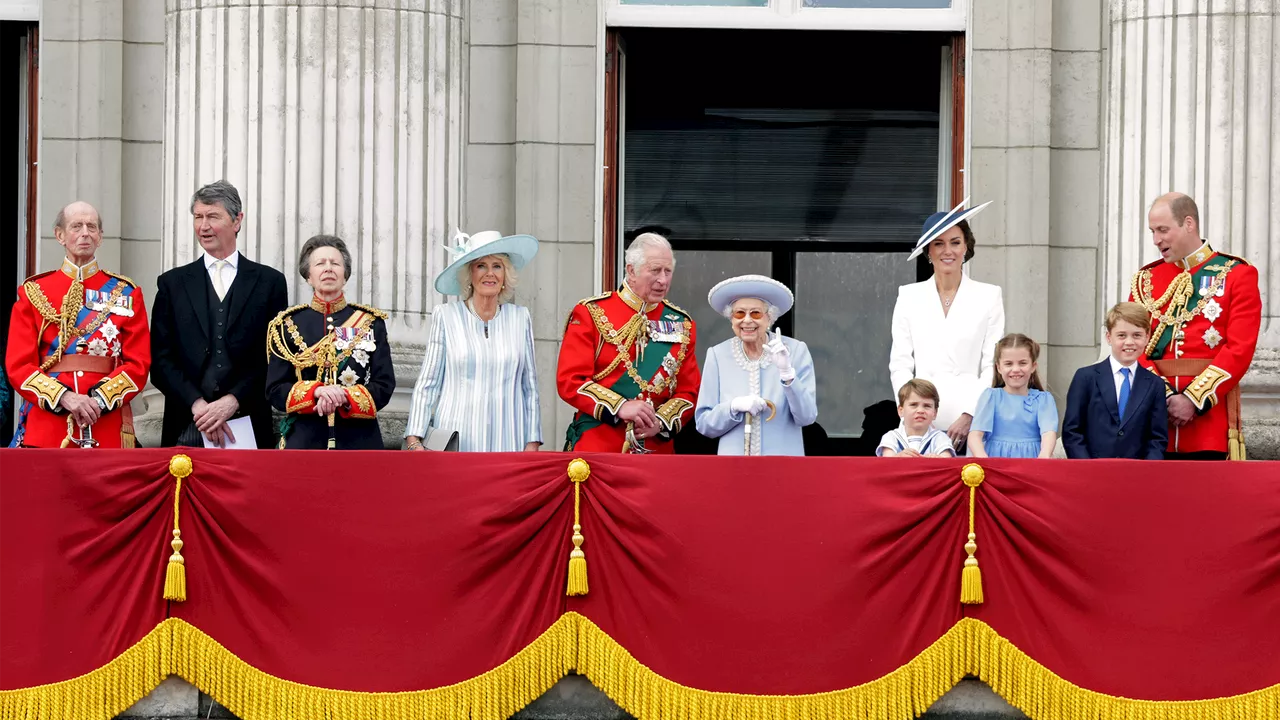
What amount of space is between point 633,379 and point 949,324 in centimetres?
154

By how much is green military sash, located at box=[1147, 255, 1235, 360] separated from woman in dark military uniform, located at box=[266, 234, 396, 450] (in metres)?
3.53

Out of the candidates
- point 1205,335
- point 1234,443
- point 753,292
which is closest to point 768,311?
point 753,292

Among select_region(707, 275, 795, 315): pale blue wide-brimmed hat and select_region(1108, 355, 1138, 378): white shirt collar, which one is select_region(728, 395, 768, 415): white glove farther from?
select_region(1108, 355, 1138, 378): white shirt collar

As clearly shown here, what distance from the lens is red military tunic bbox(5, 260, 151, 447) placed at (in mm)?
9344

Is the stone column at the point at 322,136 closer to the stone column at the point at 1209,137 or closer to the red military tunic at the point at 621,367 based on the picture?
the red military tunic at the point at 621,367

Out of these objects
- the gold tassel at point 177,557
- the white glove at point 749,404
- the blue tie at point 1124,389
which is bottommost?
the gold tassel at point 177,557

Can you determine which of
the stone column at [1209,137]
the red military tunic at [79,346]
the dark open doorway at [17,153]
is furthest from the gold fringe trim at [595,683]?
the dark open doorway at [17,153]

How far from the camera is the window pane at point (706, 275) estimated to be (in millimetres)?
13648

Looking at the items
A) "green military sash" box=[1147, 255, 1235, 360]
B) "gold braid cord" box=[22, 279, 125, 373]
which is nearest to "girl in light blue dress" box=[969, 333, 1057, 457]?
"green military sash" box=[1147, 255, 1235, 360]

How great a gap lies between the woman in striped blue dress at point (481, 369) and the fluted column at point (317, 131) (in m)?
1.67

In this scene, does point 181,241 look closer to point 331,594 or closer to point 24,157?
point 24,157

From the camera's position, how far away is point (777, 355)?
8953 mm

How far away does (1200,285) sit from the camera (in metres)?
9.52

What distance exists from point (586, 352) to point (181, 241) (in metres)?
2.98
